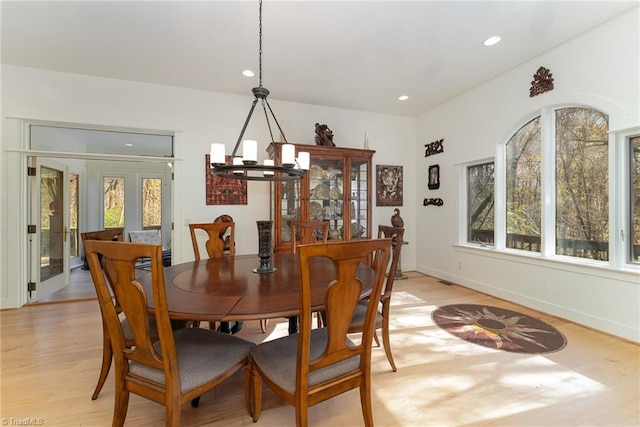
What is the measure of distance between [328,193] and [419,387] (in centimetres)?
272

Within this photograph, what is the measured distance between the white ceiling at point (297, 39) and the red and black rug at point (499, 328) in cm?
278

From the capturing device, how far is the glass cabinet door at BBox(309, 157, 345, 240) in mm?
3977

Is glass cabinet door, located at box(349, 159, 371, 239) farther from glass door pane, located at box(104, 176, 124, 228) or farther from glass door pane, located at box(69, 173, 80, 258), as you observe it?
glass door pane, located at box(104, 176, 124, 228)

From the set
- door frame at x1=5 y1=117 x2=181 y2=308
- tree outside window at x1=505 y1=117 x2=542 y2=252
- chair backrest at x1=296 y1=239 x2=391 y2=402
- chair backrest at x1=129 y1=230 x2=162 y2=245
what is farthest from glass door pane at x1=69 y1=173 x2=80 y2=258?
tree outside window at x1=505 y1=117 x2=542 y2=252

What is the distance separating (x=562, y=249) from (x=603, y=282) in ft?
1.70

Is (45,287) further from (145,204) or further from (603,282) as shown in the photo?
(603,282)

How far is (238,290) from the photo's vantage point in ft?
5.12

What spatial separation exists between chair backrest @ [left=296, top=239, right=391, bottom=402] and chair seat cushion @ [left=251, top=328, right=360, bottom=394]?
0.12 ft

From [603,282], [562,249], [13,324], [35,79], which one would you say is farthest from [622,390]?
[35,79]

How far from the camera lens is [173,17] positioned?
7.73ft

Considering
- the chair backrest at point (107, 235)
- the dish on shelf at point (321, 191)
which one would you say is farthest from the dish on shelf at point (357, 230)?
the chair backrest at point (107, 235)

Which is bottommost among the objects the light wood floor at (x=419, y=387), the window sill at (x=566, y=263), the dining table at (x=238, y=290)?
the light wood floor at (x=419, y=387)

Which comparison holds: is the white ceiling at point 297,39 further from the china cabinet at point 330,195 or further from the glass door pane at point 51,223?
the glass door pane at point 51,223

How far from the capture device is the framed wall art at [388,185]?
4.78 meters
